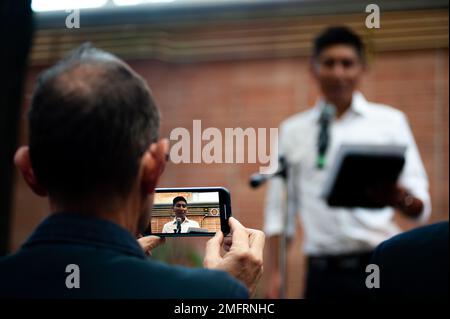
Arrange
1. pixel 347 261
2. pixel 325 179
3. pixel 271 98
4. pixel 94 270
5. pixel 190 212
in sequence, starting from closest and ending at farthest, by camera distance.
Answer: pixel 94 270, pixel 190 212, pixel 347 261, pixel 325 179, pixel 271 98

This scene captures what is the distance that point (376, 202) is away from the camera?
283 cm

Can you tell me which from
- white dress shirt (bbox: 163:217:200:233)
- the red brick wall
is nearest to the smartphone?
white dress shirt (bbox: 163:217:200:233)

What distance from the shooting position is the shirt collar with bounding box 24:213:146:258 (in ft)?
3.84

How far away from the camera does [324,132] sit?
354 centimetres

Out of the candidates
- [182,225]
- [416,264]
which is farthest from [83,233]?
[416,264]

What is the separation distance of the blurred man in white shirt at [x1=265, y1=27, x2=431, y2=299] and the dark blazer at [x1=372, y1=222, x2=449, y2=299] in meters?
1.83

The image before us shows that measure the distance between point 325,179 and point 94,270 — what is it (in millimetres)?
2473

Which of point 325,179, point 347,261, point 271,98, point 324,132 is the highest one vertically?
point 271,98

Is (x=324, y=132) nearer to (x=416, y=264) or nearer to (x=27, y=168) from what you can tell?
(x=416, y=264)

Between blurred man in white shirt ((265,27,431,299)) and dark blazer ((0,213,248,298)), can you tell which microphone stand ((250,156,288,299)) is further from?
dark blazer ((0,213,248,298))

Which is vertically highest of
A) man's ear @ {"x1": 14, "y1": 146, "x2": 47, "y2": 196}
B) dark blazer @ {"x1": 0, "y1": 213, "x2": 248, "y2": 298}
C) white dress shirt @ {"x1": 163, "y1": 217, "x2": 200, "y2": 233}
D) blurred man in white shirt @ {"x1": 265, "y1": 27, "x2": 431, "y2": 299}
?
blurred man in white shirt @ {"x1": 265, "y1": 27, "x2": 431, "y2": 299}

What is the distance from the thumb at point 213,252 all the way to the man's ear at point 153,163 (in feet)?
0.59

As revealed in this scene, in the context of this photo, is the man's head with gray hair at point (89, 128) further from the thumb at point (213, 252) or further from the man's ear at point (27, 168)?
the thumb at point (213, 252)

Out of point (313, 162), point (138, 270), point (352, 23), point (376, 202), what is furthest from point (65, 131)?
point (352, 23)
